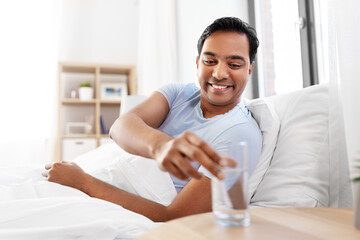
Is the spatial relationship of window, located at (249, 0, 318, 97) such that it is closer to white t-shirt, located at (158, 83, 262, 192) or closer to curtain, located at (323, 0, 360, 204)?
white t-shirt, located at (158, 83, 262, 192)

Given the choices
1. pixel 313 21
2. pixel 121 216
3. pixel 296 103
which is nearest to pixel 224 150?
pixel 121 216

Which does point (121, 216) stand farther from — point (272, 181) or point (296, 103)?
point (296, 103)

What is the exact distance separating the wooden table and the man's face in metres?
0.58

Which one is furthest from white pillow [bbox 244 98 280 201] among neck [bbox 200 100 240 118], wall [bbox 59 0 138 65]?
wall [bbox 59 0 138 65]

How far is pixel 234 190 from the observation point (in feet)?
1.94

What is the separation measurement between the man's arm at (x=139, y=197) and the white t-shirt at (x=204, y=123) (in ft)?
0.19

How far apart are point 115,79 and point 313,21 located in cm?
257

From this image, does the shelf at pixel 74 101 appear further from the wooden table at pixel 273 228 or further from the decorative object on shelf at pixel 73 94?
the wooden table at pixel 273 228

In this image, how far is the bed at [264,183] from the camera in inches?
27.8

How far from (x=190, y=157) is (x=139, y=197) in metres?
0.50

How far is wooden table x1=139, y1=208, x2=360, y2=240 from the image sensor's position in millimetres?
540

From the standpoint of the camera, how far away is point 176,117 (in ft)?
4.14

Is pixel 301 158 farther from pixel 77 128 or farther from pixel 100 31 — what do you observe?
pixel 100 31

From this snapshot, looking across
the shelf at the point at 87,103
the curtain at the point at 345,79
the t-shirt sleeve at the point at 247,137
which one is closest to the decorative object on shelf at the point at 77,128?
the shelf at the point at 87,103
